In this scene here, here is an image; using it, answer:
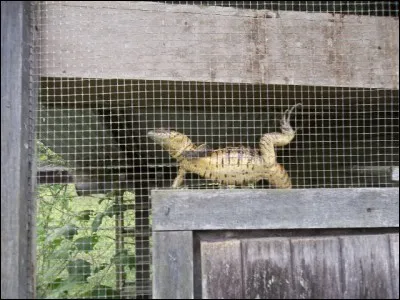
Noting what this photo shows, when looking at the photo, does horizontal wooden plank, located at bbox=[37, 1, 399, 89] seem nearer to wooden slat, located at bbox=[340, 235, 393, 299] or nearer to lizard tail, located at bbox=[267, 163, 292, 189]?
lizard tail, located at bbox=[267, 163, 292, 189]

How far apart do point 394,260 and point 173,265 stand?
95 centimetres

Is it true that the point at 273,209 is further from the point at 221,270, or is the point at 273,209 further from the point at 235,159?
the point at 235,159

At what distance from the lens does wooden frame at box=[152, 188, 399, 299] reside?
2256 mm

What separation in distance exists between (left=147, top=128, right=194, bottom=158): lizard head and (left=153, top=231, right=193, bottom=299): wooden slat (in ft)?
3.18

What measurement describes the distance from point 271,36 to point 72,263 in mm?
1795

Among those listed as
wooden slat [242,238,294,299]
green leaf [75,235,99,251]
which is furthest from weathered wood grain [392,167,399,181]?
green leaf [75,235,99,251]

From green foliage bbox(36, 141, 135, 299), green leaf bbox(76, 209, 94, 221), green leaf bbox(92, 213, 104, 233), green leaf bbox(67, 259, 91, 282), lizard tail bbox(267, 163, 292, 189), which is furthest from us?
green leaf bbox(76, 209, 94, 221)

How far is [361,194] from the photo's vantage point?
7.80 feet

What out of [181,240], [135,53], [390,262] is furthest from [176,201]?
[390,262]

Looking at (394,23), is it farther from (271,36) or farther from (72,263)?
(72,263)

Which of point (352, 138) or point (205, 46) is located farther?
point (352, 138)

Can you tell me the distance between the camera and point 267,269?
2.26 m

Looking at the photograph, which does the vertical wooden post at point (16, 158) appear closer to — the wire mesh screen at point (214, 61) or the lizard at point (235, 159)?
the wire mesh screen at point (214, 61)

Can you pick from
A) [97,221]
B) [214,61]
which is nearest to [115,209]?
[97,221]
